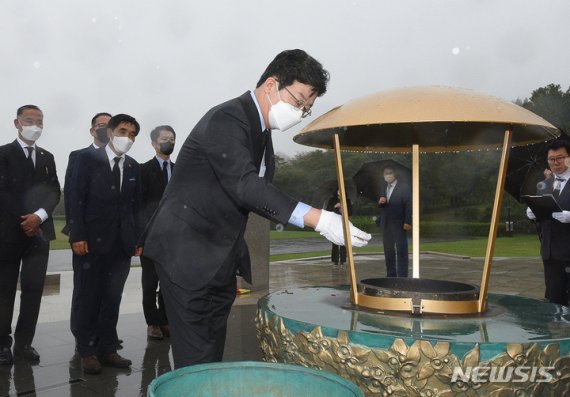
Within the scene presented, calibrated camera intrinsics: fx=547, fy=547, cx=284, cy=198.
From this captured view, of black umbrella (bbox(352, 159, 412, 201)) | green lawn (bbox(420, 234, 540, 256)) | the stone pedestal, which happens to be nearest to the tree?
green lawn (bbox(420, 234, 540, 256))

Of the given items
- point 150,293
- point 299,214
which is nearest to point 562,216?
point 299,214

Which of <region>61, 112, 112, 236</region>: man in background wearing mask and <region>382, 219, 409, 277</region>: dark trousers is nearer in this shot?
<region>61, 112, 112, 236</region>: man in background wearing mask

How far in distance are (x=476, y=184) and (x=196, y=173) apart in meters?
33.0

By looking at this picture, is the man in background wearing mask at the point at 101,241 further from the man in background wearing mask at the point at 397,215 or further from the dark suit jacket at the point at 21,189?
the man in background wearing mask at the point at 397,215

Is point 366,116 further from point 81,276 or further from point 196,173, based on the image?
point 81,276

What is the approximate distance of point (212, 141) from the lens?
247 cm

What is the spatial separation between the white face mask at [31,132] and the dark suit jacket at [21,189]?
0.12 metres

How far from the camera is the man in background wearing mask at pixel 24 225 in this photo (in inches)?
200

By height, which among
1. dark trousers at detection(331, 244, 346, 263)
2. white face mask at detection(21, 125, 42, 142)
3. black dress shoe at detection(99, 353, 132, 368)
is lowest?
dark trousers at detection(331, 244, 346, 263)

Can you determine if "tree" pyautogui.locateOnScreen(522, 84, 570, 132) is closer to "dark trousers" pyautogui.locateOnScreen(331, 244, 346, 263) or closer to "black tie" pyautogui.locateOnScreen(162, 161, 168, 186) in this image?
"dark trousers" pyautogui.locateOnScreen(331, 244, 346, 263)

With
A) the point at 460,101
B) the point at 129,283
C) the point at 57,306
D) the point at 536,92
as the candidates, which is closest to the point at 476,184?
the point at 536,92

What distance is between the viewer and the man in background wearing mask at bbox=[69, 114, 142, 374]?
15.8ft

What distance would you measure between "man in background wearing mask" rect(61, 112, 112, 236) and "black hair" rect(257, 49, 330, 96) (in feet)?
9.74

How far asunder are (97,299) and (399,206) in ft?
19.9
